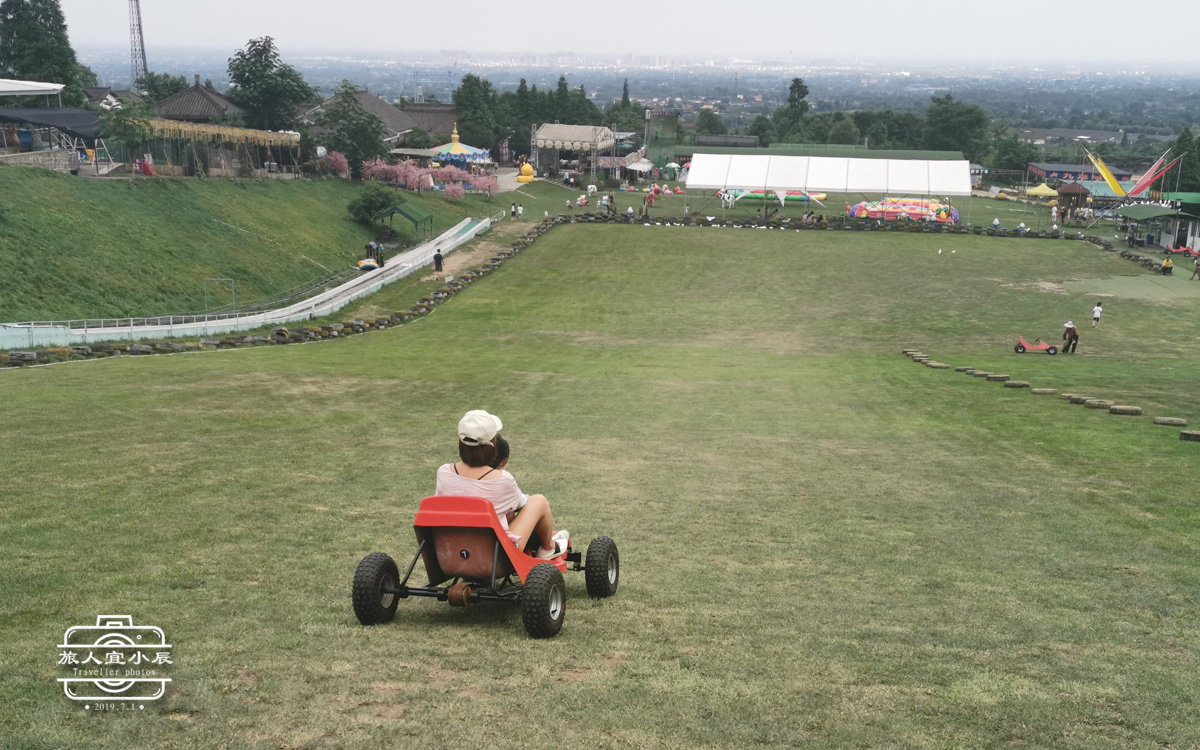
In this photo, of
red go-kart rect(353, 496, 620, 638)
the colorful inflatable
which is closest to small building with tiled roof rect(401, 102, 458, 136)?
the colorful inflatable

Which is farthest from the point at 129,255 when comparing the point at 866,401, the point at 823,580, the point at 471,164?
the point at 471,164

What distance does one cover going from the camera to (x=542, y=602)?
7.95 metres

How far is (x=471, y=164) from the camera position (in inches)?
3462

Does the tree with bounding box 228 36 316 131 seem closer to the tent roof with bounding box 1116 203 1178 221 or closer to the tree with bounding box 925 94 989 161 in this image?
the tent roof with bounding box 1116 203 1178 221

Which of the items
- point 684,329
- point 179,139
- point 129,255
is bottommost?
point 684,329

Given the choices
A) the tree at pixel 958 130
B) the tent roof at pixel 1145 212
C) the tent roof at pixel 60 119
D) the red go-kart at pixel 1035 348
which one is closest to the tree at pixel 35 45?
the tent roof at pixel 60 119

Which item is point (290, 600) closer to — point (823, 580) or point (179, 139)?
point (823, 580)

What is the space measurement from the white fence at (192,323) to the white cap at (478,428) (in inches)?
908

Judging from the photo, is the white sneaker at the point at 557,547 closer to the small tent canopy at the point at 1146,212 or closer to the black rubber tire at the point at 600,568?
the black rubber tire at the point at 600,568

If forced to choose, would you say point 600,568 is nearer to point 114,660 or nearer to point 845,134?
point 114,660

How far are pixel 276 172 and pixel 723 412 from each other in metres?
48.2

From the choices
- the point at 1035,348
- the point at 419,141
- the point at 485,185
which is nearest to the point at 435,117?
the point at 419,141

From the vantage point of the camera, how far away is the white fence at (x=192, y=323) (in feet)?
90.0

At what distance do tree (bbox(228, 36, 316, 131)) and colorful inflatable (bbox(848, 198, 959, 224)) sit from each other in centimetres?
4254
